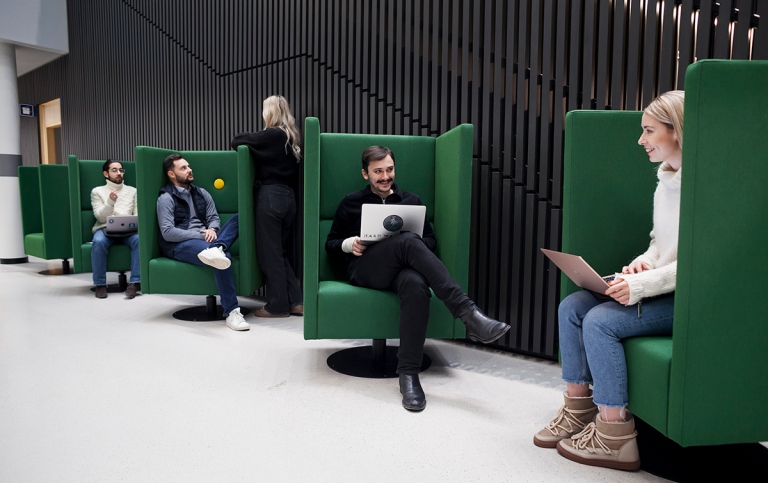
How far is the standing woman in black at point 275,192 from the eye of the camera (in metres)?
3.55

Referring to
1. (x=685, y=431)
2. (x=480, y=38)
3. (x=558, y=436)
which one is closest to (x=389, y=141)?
(x=480, y=38)

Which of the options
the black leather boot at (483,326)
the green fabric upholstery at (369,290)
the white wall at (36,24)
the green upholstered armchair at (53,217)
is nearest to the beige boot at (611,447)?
the black leather boot at (483,326)

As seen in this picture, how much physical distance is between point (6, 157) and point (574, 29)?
247 inches

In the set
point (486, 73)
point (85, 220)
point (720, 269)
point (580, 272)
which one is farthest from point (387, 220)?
point (85, 220)

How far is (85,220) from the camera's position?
14.7 feet

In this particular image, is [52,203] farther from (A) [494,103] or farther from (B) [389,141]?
(A) [494,103]

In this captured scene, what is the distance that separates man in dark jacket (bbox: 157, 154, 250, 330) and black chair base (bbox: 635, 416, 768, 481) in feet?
7.77

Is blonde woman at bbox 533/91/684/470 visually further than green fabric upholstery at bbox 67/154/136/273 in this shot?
No

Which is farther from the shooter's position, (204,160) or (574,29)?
(204,160)

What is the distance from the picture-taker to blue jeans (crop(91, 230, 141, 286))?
4266 mm

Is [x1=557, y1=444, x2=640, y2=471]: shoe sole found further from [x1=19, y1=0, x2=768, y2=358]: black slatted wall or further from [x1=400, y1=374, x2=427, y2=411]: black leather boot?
[x1=19, y1=0, x2=768, y2=358]: black slatted wall

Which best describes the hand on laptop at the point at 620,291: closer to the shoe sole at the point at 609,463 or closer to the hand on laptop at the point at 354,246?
the shoe sole at the point at 609,463

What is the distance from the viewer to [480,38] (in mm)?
2988

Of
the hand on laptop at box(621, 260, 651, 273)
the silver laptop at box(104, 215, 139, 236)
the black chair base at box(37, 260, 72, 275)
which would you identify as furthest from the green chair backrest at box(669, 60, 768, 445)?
the black chair base at box(37, 260, 72, 275)
